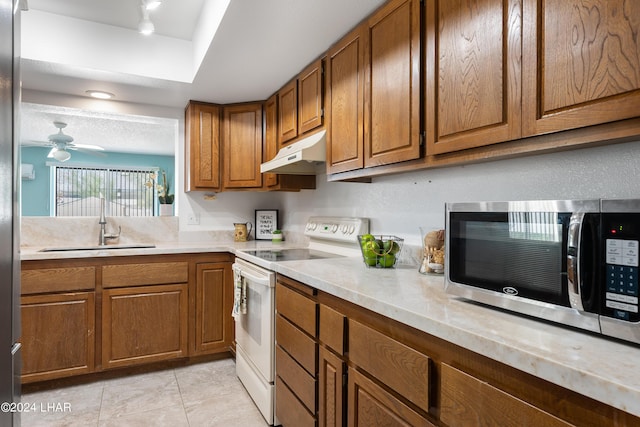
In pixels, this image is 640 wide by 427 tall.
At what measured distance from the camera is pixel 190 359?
278cm

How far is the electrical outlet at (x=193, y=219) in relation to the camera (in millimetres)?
3299

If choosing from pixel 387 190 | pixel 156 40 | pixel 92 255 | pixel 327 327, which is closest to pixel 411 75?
pixel 387 190

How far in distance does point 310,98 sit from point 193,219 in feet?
5.54

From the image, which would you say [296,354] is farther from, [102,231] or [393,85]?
[102,231]

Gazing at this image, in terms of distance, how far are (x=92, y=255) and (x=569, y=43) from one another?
107 inches

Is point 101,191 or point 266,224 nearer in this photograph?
point 266,224

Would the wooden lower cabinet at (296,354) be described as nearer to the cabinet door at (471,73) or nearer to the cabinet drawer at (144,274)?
the cabinet door at (471,73)

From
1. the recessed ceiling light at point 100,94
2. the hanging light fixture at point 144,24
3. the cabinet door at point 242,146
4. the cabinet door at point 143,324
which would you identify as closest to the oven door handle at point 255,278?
the cabinet door at point 143,324

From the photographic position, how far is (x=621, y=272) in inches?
28.1

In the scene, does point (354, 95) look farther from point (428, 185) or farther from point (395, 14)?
point (428, 185)

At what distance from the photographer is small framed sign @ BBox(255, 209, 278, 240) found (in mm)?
3420

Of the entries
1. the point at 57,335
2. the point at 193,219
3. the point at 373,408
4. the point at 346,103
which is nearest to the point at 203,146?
the point at 193,219

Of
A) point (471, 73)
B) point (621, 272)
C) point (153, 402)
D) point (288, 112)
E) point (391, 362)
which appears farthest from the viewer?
point (288, 112)

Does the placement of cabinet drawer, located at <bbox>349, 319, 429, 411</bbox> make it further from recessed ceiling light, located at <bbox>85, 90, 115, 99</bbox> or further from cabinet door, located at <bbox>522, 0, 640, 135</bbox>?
recessed ceiling light, located at <bbox>85, 90, 115, 99</bbox>
